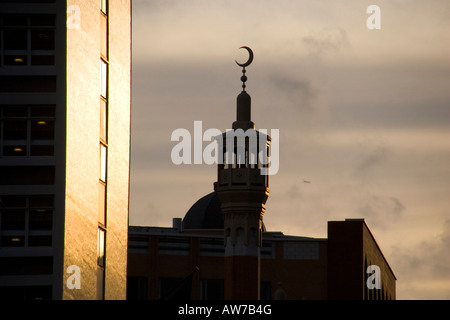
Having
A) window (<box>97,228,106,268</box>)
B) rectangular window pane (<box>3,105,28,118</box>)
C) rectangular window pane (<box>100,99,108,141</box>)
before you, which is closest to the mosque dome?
rectangular window pane (<box>100,99,108,141</box>)

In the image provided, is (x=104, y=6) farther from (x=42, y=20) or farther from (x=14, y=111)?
(x=14, y=111)

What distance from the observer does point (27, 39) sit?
1608 inches

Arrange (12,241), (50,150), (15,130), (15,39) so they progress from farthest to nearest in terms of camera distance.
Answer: (15,39) → (15,130) → (50,150) → (12,241)

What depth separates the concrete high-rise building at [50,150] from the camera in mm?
39312

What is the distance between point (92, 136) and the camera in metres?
42.0

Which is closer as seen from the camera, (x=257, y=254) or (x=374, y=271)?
(x=257, y=254)

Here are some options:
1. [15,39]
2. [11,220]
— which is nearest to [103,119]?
[15,39]

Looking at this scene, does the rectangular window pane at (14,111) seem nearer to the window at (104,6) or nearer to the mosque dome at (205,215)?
the window at (104,6)

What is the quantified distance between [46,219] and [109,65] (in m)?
8.11

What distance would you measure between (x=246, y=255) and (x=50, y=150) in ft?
125

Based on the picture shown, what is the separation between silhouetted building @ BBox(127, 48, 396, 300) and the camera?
77.1 metres

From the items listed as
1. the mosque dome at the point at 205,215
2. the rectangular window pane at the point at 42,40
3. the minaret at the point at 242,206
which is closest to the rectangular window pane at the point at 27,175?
the rectangular window pane at the point at 42,40
